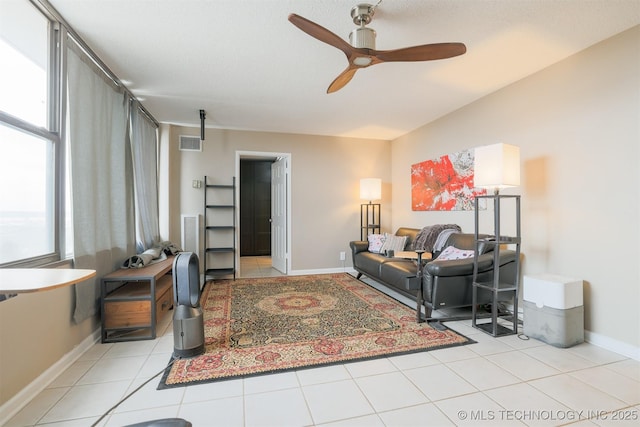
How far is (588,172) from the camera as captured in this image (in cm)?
247

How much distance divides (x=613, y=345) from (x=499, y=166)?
5.29ft

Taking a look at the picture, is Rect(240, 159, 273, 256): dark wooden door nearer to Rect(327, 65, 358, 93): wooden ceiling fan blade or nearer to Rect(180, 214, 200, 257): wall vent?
Rect(180, 214, 200, 257): wall vent

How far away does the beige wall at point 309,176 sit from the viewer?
15.3 ft

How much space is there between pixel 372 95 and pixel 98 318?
3482mm

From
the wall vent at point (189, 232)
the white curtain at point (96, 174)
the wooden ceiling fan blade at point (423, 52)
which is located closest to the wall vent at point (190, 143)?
the wall vent at point (189, 232)

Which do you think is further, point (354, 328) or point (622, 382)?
point (354, 328)

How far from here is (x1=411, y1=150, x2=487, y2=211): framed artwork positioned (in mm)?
3691

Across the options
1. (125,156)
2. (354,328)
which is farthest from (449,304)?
(125,156)

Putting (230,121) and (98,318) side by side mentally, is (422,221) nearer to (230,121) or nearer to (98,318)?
(230,121)

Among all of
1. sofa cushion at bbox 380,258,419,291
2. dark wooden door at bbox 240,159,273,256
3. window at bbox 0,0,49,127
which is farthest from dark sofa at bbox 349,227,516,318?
dark wooden door at bbox 240,159,273,256

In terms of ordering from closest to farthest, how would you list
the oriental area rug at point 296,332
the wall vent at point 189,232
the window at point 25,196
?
the window at point 25,196
the oriental area rug at point 296,332
the wall vent at point 189,232

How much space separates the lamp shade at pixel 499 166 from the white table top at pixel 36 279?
9.36 feet

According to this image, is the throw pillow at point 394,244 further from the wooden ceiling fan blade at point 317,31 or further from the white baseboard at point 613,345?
the wooden ceiling fan blade at point 317,31

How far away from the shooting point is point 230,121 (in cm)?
442
